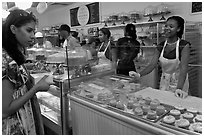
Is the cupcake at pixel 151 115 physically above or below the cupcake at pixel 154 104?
below

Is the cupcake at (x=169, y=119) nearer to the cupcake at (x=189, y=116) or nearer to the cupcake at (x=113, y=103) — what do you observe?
the cupcake at (x=189, y=116)

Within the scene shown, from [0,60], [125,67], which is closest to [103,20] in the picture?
[125,67]

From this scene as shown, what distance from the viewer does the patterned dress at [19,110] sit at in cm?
123

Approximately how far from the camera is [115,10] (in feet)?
16.8

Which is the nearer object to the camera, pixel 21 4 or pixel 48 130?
pixel 48 130

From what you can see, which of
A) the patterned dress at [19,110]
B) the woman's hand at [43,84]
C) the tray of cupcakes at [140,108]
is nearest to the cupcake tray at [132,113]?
the tray of cupcakes at [140,108]

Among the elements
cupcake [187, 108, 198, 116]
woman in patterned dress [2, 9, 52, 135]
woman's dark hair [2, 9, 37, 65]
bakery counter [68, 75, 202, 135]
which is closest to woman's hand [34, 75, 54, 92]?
woman in patterned dress [2, 9, 52, 135]

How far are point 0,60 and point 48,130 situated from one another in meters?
1.37

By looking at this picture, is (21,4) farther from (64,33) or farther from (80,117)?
(80,117)

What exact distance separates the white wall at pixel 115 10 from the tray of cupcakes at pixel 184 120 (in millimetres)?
2792

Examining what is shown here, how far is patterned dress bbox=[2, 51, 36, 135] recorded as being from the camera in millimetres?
1230

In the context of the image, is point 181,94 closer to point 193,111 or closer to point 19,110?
point 193,111


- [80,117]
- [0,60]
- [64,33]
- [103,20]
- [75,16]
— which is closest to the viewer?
[0,60]

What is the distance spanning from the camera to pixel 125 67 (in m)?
3.00
